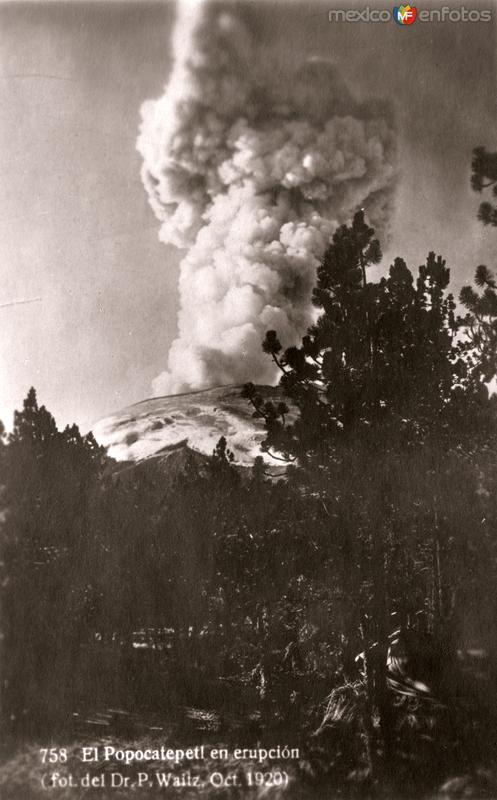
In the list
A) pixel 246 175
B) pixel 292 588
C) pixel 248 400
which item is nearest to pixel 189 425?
pixel 248 400

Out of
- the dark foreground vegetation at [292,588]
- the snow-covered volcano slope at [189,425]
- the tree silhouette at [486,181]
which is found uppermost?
the tree silhouette at [486,181]

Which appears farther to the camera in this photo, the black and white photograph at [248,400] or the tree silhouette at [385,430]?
the tree silhouette at [385,430]

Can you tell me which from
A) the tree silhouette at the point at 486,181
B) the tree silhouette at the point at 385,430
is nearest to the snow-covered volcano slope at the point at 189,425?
the tree silhouette at the point at 385,430

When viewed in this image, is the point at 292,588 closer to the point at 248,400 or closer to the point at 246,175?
the point at 248,400

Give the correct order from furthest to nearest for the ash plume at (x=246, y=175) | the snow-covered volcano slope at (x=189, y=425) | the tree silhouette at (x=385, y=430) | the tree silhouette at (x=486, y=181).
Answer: the tree silhouette at (x=486, y=181)
the ash plume at (x=246, y=175)
the snow-covered volcano slope at (x=189, y=425)
the tree silhouette at (x=385, y=430)

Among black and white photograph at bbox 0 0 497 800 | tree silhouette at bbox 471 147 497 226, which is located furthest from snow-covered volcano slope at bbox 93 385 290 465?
tree silhouette at bbox 471 147 497 226

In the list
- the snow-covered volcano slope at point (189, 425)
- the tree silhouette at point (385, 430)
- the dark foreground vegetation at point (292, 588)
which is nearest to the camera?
the dark foreground vegetation at point (292, 588)

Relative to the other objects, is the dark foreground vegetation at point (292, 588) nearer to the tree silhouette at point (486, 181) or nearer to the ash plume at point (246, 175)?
the ash plume at point (246, 175)
